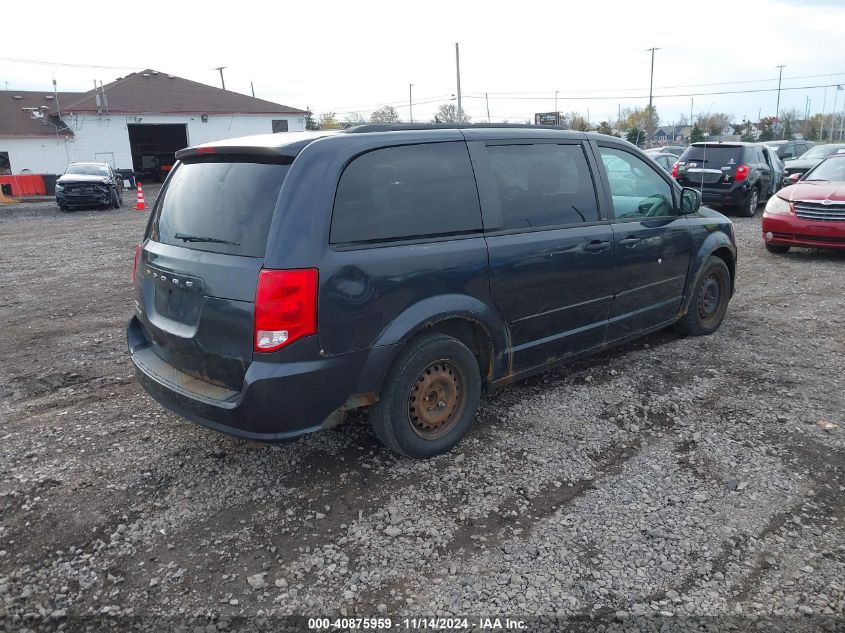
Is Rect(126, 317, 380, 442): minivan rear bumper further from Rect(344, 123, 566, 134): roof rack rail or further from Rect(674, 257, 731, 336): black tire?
Rect(674, 257, 731, 336): black tire

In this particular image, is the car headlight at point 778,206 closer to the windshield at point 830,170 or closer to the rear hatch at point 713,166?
the windshield at point 830,170

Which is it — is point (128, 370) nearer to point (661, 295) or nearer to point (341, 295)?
point (341, 295)

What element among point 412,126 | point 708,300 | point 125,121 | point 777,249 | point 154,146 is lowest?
point 777,249

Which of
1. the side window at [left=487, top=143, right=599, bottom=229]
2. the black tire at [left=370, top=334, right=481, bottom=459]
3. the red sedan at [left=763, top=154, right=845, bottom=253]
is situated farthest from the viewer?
the red sedan at [left=763, top=154, right=845, bottom=253]

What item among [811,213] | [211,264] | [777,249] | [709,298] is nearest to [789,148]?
[777,249]

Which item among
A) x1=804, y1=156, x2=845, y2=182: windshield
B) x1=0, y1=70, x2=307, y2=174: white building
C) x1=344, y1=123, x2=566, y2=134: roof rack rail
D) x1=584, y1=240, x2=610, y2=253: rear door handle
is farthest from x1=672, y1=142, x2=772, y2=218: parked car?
x1=0, y1=70, x2=307, y2=174: white building

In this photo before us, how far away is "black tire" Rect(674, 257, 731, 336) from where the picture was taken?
596cm

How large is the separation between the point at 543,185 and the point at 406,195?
1.22 meters

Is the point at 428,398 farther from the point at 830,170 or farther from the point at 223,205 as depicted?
the point at 830,170

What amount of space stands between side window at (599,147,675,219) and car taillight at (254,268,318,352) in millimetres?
2726

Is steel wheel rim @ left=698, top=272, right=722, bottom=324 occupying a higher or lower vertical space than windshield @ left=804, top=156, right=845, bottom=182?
lower

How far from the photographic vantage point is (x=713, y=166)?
14844 mm

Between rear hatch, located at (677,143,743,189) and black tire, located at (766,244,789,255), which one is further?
rear hatch, located at (677,143,743,189)

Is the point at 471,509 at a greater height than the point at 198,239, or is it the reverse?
the point at 198,239
